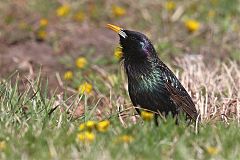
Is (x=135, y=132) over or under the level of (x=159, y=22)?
under

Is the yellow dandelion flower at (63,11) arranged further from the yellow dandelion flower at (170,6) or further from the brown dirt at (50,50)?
the yellow dandelion flower at (170,6)

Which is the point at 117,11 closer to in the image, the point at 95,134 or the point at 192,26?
the point at 192,26

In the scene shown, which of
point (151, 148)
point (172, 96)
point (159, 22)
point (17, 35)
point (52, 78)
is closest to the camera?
point (151, 148)

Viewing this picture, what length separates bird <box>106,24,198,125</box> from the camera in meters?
5.75

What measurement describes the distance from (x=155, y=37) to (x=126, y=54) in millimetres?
3405

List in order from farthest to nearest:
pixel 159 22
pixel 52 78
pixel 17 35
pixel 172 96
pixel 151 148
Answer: pixel 159 22
pixel 17 35
pixel 52 78
pixel 172 96
pixel 151 148

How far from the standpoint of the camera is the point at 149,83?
5.78m

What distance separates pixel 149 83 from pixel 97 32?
3940 millimetres

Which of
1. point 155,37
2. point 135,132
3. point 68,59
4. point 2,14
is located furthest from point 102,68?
point 135,132

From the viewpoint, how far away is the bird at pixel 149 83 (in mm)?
5746

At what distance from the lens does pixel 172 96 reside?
5.89 meters

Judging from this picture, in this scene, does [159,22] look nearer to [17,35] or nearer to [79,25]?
[79,25]

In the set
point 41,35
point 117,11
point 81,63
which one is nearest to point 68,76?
point 81,63

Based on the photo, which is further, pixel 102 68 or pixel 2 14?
pixel 2 14
